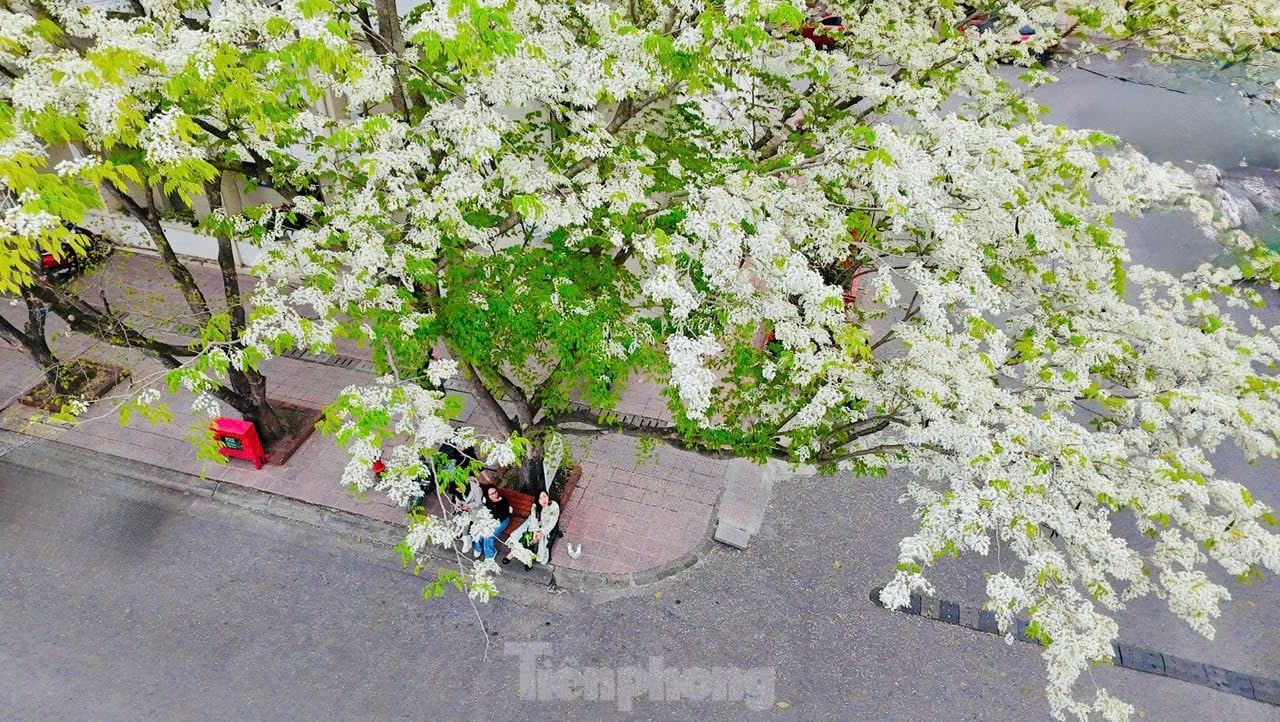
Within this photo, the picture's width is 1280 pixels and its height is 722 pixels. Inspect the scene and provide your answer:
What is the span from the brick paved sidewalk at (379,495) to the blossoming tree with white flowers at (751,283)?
8.64 ft

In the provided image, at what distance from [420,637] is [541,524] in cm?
233

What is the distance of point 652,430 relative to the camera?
10.1 m

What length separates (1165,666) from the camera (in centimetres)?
1020

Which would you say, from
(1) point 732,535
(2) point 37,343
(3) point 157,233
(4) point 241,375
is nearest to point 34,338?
(2) point 37,343

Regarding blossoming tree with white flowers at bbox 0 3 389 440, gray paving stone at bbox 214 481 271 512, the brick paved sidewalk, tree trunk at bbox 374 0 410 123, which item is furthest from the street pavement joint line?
gray paving stone at bbox 214 481 271 512

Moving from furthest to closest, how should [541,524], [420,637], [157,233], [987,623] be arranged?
[541,524] → [987,623] → [420,637] → [157,233]

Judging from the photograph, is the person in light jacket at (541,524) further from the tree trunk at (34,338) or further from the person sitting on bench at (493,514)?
the tree trunk at (34,338)

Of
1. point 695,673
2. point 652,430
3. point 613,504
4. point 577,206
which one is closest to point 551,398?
point 652,430

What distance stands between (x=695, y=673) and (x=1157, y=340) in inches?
286

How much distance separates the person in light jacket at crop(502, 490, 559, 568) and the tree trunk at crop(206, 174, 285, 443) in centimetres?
471

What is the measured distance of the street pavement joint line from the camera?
32.8 feet

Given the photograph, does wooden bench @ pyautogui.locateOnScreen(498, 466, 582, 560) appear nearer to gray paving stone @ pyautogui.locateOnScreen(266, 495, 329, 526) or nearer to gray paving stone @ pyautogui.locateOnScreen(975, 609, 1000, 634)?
gray paving stone @ pyautogui.locateOnScreen(266, 495, 329, 526)

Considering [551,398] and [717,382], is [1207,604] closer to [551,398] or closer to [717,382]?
[551,398]

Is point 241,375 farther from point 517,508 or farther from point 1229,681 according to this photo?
point 1229,681
